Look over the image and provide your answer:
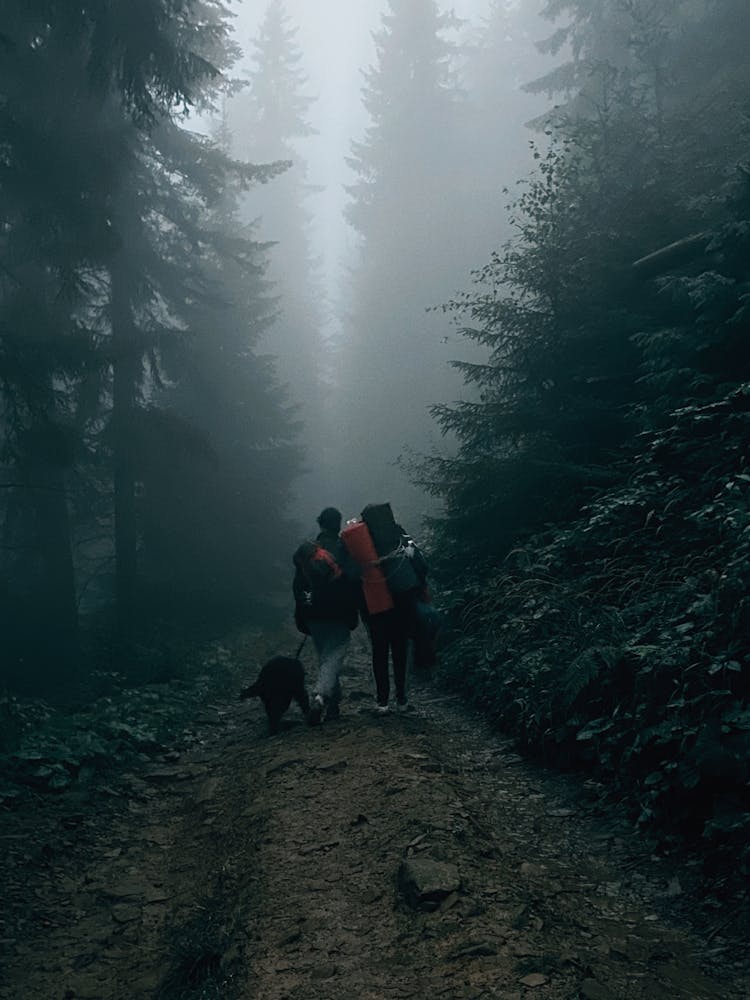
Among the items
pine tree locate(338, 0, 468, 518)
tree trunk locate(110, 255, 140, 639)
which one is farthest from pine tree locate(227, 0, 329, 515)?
tree trunk locate(110, 255, 140, 639)

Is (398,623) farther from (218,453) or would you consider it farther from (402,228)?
(402,228)

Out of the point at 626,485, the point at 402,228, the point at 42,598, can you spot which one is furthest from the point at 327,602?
the point at 402,228

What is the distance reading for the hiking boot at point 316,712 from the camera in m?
8.00

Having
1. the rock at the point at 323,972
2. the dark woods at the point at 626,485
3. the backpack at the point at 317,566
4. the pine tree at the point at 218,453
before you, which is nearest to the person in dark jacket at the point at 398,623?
the backpack at the point at 317,566

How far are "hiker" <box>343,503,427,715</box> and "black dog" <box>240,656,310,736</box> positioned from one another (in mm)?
952

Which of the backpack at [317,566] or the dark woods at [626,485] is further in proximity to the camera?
the backpack at [317,566]

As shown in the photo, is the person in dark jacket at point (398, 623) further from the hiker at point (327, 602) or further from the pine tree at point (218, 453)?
the pine tree at point (218, 453)

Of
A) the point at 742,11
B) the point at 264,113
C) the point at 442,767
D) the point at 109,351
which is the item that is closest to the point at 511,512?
the point at 442,767

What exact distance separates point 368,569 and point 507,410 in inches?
167

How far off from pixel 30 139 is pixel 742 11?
676 inches

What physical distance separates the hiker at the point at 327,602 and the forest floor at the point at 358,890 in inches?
48.4

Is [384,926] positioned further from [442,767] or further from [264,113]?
[264,113]

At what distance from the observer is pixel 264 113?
4859 centimetres

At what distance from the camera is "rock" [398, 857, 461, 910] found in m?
3.84
